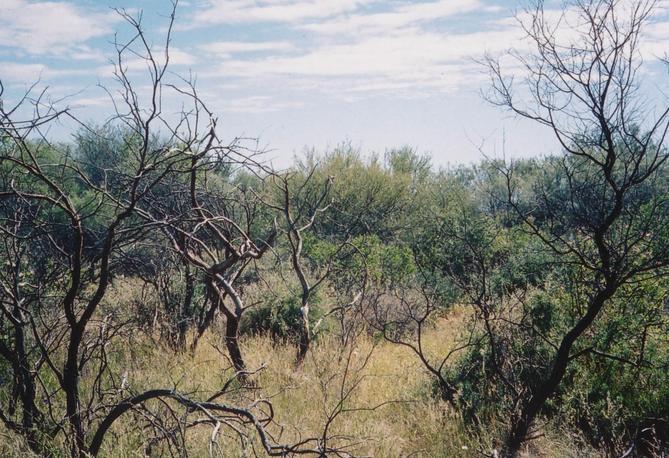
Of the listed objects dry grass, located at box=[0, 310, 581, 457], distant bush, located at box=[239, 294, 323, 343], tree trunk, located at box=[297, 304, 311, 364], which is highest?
distant bush, located at box=[239, 294, 323, 343]

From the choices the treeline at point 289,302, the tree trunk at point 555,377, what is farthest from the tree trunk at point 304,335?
the tree trunk at point 555,377

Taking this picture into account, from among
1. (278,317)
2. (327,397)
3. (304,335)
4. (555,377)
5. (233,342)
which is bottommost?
(327,397)

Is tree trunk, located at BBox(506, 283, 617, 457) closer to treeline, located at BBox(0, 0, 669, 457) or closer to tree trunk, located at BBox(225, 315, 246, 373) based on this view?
treeline, located at BBox(0, 0, 669, 457)

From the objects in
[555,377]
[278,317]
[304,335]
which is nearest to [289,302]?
[278,317]

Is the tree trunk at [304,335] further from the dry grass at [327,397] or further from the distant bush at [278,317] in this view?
the distant bush at [278,317]

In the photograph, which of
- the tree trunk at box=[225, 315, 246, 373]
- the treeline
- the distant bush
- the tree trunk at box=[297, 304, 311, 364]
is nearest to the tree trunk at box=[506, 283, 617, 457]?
the treeline

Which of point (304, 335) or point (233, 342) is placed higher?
point (304, 335)

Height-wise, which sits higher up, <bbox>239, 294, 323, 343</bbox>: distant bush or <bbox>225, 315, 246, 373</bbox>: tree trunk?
<bbox>239, 294, 323, 343</bbox>: distant bush

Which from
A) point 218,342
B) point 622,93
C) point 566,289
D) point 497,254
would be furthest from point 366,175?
point 622,93

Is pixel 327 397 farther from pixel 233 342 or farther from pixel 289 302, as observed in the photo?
pixel 289 302

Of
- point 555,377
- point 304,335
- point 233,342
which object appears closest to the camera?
point 555,377

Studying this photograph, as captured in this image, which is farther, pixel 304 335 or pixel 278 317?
pixel 278 317

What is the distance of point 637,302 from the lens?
652cm

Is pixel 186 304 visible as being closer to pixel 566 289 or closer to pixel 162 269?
pixel 162 269
